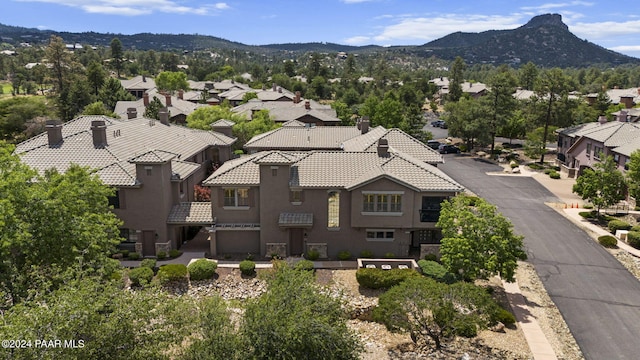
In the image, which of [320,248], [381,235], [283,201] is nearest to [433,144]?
[381,235]

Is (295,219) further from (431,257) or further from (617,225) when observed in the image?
(617,225)

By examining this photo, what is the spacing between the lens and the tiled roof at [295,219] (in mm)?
33656

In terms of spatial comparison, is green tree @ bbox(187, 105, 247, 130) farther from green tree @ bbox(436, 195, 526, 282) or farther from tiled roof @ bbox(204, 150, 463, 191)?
green tree @ bbox(436, 195, 526, 282)

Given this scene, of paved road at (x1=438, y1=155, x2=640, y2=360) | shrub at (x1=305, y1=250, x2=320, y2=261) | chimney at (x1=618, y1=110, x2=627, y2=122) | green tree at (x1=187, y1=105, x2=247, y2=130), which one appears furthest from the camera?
green tree at (x1=187, y1=105, x2=247, y2=130)

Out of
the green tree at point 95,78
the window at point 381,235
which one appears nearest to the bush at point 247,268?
the window at point 381,235

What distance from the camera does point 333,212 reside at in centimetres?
3556

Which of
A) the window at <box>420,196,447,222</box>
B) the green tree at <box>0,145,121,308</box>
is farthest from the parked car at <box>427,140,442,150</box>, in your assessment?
the green tree at <box>0,145,121,308</box>

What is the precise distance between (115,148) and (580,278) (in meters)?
36.5

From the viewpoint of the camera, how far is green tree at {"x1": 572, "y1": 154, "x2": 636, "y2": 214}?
1718 inches

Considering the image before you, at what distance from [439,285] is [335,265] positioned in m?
10.0

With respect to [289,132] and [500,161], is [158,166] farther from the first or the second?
[500,161]

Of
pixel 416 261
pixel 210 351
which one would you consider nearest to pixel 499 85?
pixel 416 261

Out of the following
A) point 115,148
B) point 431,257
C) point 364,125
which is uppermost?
point 364,125

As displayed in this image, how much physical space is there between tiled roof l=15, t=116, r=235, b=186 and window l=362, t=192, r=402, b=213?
14867 mm
